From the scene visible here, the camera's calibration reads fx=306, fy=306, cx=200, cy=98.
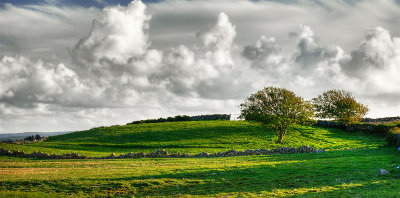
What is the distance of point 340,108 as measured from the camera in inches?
3772

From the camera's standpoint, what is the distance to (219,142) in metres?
68.1

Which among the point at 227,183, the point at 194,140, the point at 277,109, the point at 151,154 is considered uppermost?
the point at 277,109

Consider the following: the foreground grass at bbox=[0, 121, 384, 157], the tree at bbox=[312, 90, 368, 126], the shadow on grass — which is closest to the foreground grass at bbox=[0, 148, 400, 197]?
the shadow on grass

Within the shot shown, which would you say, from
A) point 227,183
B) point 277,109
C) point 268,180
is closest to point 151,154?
point 227,183

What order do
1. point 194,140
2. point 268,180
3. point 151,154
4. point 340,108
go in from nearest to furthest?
point 268,180 < point 151,154 < point 194,140 < point 340,108

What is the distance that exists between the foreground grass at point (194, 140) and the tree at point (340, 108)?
5.39 metres

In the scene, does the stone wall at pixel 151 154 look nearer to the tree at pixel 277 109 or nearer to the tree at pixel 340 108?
the tree at pixel 277 109

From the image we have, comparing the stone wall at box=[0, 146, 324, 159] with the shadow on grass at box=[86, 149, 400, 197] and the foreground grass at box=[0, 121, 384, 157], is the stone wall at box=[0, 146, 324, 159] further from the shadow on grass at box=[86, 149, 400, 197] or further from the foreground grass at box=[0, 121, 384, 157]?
the shadow on grass at box=[86, 149, 400, 197]

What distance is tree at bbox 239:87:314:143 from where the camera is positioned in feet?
237

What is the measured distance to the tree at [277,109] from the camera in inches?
2840

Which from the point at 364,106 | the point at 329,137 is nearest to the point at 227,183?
the point at 329,137

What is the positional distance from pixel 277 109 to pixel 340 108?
111 ft

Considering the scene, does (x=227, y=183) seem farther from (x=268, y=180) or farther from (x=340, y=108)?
(x=340, y=108)

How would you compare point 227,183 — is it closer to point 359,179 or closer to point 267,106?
point 359,179
